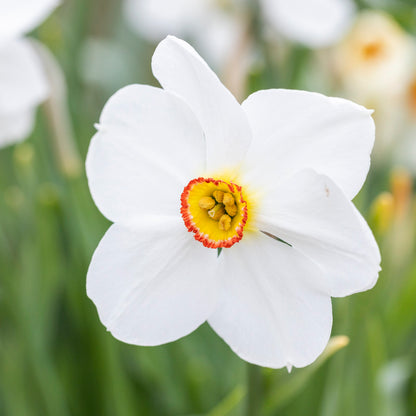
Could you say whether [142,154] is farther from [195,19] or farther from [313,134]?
[195,19]

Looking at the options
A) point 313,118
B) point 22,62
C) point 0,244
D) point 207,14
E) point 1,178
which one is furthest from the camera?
point 207,14

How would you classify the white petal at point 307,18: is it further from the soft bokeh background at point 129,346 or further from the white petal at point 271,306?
the white petal at point 271,306

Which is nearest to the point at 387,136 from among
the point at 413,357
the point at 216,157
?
the point at 413,357

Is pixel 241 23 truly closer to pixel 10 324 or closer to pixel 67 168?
pixel 67 168

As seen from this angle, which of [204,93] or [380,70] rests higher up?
[204,93]

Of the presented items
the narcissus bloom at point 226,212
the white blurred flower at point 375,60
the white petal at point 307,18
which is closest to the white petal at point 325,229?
the narcissus bloom at point 226,212

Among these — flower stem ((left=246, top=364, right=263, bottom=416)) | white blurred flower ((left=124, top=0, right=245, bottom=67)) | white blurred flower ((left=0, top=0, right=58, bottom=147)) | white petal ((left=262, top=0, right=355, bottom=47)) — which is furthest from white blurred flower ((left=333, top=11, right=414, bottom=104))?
flower stem ((left=246, top=364, right=263, bottom=416))

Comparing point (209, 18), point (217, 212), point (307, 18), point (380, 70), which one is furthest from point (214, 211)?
point (209, 18)
